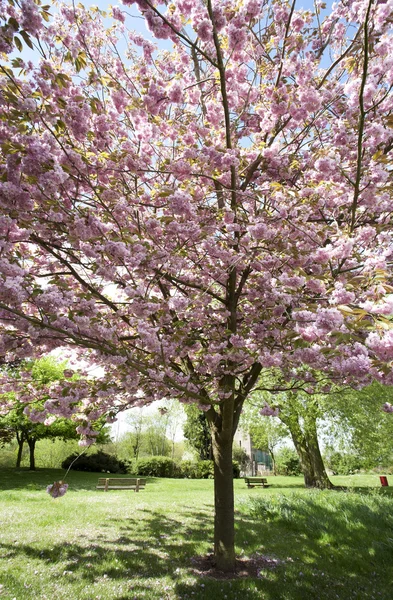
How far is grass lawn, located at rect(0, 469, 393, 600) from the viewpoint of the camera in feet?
15.2

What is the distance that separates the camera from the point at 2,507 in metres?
9.46

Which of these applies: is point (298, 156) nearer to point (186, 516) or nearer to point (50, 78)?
point (50, 78)

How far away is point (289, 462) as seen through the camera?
33.9 metres

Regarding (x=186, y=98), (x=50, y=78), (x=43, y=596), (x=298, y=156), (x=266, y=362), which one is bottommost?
(x=43, y=596)

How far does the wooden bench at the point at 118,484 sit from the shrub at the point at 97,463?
981 centimetres

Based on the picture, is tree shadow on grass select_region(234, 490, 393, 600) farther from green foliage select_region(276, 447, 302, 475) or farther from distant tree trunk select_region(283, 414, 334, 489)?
green foliage select_region(276, 447, 302, 475)

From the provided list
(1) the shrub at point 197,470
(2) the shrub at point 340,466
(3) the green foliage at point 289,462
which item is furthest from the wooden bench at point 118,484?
(2) the shrub at point 340,466

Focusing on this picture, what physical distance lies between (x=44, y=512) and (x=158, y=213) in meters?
8.20

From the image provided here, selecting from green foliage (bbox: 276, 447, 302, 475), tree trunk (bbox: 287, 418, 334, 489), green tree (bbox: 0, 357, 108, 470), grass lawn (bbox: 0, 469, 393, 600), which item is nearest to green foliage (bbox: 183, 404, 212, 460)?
green foliage (bbox: 276, 447, 302, 475)

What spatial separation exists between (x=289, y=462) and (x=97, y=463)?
19.0m

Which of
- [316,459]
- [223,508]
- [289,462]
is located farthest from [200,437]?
[223,508]

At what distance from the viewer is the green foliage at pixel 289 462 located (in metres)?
33.6

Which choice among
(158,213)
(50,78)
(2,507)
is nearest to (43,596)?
(158,213)

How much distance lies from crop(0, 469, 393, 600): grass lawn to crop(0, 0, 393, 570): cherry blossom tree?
102 centimetres
